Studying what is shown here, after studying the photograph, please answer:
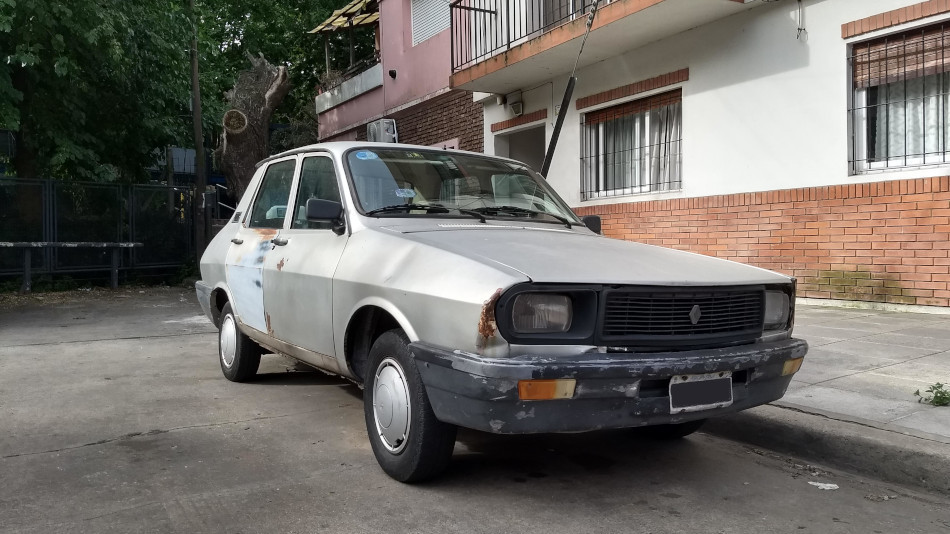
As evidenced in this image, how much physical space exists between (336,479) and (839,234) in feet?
21.5

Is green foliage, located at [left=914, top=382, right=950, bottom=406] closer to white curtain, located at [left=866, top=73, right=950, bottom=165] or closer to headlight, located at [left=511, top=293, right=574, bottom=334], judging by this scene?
headlight, located at [left=511, top=293, right=574, bottom=334]

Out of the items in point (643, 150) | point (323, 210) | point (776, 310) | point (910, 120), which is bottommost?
point (776, 310)

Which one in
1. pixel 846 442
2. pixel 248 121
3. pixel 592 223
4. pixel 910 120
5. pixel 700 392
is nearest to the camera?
pixel 700 392

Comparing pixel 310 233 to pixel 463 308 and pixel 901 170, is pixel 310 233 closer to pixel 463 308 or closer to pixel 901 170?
pixel 463 308

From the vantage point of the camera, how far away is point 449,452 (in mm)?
3221

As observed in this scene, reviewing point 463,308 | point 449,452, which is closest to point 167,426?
point 449,452

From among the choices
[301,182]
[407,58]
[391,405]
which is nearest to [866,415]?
[391,405]

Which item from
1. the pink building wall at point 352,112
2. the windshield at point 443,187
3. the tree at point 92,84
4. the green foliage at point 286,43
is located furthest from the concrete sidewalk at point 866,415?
the green foliage at point 286,43

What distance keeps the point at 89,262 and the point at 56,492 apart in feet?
39.5

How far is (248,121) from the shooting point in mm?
15070

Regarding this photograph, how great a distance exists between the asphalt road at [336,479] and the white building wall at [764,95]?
16.7 feet

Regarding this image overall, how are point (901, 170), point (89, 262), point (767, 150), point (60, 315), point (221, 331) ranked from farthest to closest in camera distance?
point (89, 262), point (60, 315), point (767, 150), point (901, 170), point (221, 331)

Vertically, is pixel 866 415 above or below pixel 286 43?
below

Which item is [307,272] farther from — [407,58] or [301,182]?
[407,58]
